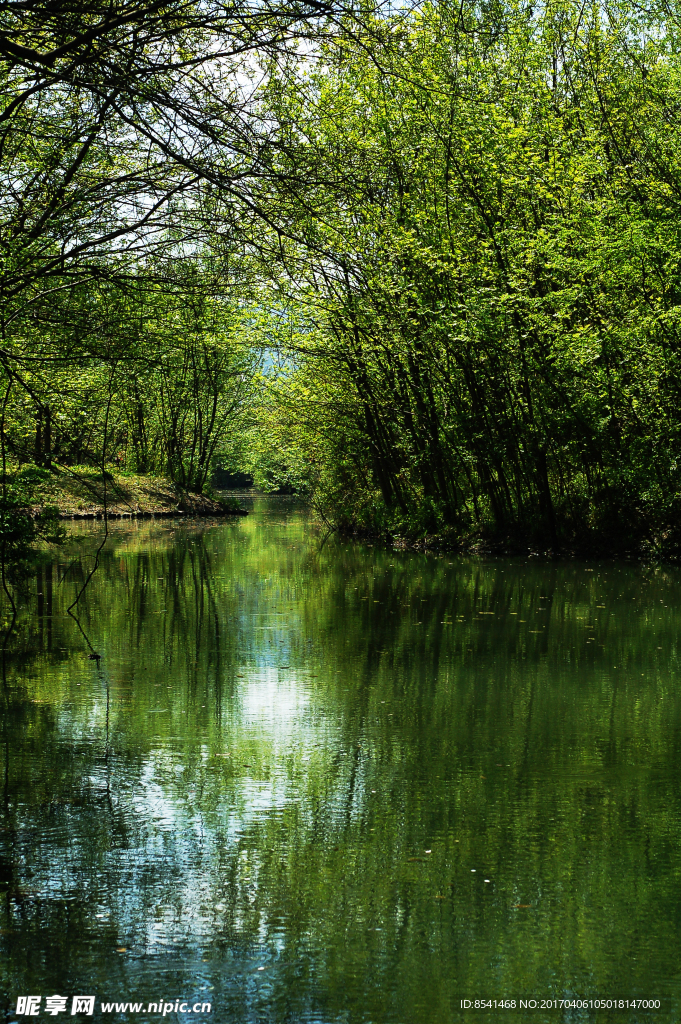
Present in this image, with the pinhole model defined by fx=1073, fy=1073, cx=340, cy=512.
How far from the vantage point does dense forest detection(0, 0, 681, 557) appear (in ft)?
16.2

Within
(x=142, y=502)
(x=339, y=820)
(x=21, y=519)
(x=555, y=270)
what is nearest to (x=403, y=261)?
(x=555, y=270)

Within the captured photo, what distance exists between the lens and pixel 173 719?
6.96 meters

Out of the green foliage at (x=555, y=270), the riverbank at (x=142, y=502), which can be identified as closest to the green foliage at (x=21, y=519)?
the green foliage at (x=555, y=270)

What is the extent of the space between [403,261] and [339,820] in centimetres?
1371

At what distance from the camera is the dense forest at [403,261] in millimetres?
4934

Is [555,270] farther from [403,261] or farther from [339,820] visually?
[339,820]

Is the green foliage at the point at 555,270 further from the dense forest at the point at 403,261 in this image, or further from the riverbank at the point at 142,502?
the riverbank at the point at 142,502

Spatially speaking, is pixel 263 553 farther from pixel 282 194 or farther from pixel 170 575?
pixel 282 194

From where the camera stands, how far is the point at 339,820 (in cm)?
495

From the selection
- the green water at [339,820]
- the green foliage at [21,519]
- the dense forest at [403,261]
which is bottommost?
the green water at [339,820]

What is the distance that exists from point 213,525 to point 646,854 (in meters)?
29.9

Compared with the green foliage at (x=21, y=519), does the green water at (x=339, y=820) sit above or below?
below

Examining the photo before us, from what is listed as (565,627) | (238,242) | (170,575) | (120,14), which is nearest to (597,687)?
(565,627)

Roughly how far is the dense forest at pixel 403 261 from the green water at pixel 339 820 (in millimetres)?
1883
